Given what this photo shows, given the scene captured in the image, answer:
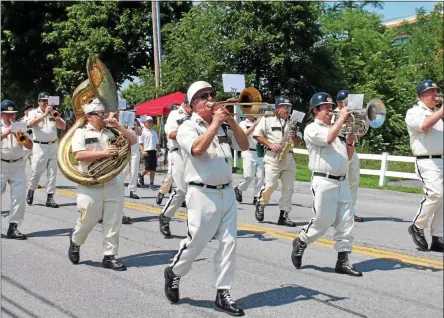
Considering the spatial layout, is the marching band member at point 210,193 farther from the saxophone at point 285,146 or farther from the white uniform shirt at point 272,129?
the white uniform shirt at point 272,129

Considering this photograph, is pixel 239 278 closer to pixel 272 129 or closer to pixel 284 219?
pixel 284 219

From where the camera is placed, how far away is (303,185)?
661 inches

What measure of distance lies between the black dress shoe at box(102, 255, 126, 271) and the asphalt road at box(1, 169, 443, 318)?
108 mm

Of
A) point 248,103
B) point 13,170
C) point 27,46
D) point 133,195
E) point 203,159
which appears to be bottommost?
point 133,195

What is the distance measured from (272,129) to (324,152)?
3301 millimetres

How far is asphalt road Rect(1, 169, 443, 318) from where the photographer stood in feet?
18.3

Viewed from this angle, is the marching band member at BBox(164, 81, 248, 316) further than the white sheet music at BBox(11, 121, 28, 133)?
No

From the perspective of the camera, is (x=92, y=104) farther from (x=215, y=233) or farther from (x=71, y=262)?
(x=215, y=233)

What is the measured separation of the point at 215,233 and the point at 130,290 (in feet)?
4.19

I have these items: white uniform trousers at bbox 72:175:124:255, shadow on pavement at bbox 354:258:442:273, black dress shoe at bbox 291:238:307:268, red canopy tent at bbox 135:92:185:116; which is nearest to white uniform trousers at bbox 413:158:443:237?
shadow on pavement at bbox 354:258:442:273

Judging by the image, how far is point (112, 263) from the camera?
709cm

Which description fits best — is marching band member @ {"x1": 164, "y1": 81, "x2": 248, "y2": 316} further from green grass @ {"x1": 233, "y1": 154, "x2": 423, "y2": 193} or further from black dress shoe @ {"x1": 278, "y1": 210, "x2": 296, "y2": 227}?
green grass @ {"x1": 233, "y1": 154, "x2": 423, "y2": 193}

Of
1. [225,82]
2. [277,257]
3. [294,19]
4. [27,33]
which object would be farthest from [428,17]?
[277,257]

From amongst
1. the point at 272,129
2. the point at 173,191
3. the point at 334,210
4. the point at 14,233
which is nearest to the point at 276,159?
the point at 272,129
